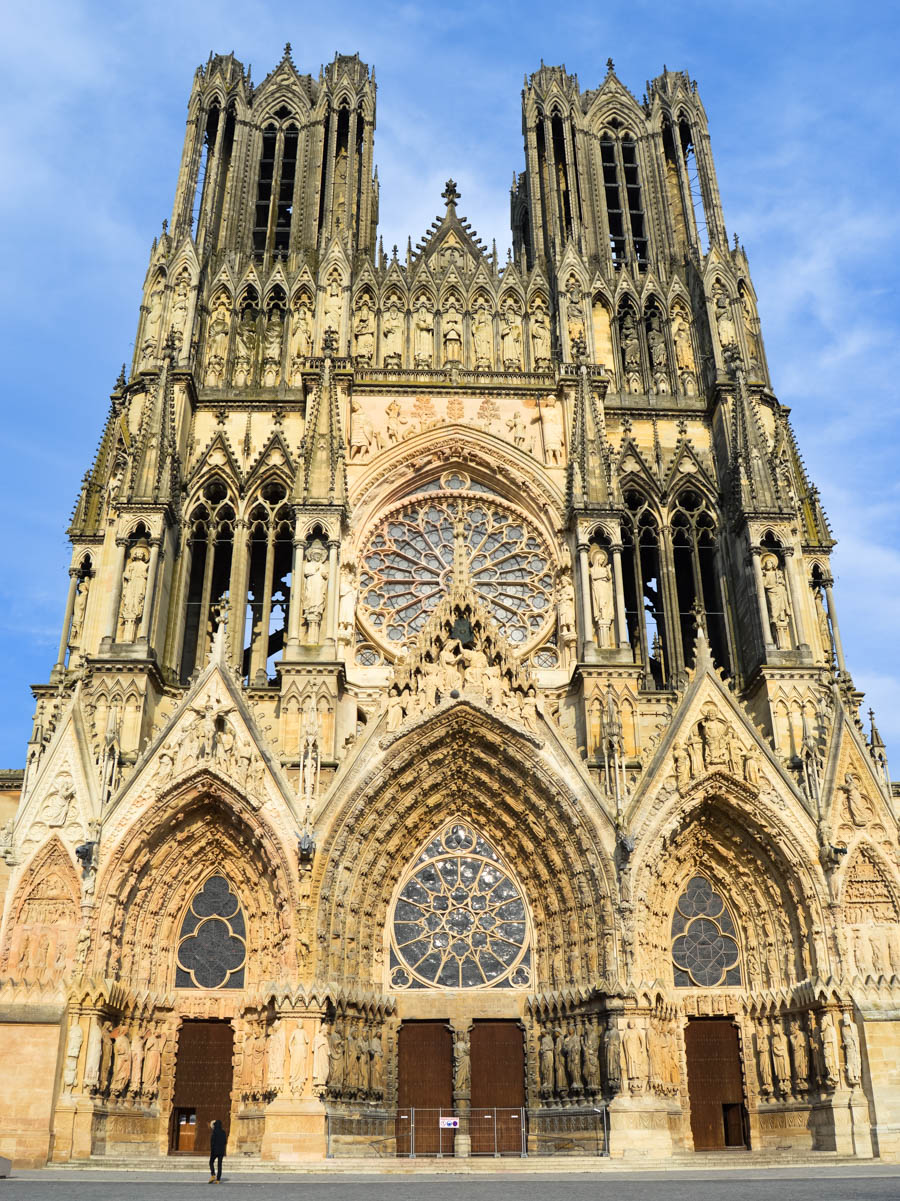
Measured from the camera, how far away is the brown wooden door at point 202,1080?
1764 centimetres

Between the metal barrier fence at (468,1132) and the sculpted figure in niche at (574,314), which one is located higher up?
the sculpted figure in niche at (574,314)

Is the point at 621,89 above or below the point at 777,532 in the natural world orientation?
above

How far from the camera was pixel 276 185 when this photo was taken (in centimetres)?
2798

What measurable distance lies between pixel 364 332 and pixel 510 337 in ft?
11.0

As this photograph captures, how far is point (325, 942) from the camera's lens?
17641 mm

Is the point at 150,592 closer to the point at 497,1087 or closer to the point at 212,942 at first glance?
the point at 212,942

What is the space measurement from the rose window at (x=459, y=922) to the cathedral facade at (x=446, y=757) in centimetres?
5

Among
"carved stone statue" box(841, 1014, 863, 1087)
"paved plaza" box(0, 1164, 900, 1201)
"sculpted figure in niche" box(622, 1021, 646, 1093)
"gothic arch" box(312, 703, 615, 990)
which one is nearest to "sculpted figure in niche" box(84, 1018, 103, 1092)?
"paved plaza" box(0, 1164, 900, 1201)

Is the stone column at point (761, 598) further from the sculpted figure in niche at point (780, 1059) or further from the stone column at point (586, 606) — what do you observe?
the sculpted figure in niche at point (780, 1059)

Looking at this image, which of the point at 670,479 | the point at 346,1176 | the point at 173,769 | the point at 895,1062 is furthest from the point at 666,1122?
the point at 670,479

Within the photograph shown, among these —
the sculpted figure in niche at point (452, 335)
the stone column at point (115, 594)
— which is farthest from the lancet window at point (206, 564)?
the sculpted figure in niche at point (452, 335)

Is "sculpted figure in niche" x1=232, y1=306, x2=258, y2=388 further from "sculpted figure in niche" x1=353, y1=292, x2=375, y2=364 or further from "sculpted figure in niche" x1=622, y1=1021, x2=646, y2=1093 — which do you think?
"sculpted figure in niche" x1=622, y1=1021, x2=646, y2=1093

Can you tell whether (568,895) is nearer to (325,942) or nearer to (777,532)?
(325,942)

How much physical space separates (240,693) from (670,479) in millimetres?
10228
